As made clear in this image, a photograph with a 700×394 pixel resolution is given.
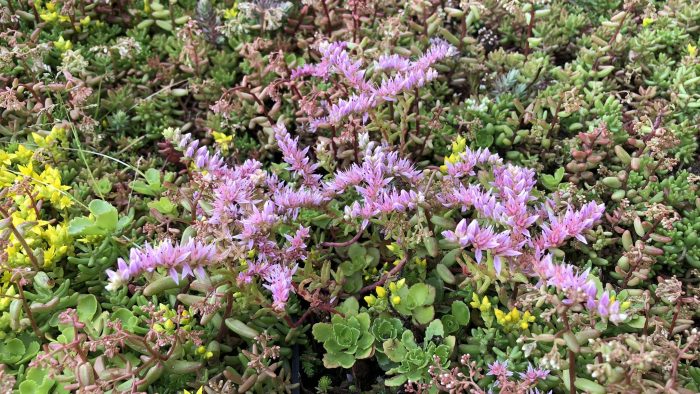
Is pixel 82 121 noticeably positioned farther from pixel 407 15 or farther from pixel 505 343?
pixel 505 343

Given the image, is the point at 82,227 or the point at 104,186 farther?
the point at 104,186

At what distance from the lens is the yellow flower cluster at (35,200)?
92.3 inches

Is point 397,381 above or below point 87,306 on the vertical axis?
below

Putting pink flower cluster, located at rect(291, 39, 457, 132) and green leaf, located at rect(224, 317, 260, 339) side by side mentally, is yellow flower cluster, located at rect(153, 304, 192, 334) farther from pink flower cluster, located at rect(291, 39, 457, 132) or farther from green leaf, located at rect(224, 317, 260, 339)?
pink flower cluster, located at rect(291, 39, 457, 132)

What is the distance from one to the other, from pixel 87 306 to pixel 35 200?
0.54 meters

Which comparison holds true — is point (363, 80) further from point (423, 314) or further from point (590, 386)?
point (590, 386)

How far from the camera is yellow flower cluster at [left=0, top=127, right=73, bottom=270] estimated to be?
2.34 meters

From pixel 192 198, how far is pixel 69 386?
0.78 m

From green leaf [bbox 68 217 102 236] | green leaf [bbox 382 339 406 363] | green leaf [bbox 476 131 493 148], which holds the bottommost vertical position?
green leaf [bbox 382 339 406 363]

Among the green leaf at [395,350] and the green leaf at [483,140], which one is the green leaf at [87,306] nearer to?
the green leaf at [395,350]

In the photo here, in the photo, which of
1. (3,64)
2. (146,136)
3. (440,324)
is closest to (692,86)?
(440,324)

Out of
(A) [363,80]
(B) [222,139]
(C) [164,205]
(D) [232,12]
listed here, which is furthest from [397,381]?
(D) [232,12]

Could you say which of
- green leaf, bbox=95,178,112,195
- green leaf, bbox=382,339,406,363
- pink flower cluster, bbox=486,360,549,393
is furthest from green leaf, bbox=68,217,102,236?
pink flower cluster, bbox=486,360,549,393

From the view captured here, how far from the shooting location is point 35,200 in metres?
2.54
